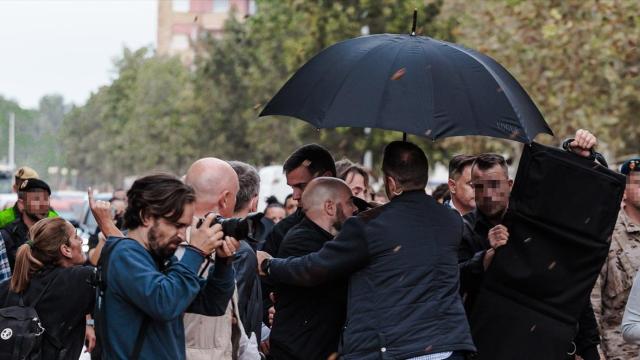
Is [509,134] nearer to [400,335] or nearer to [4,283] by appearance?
[400,335]

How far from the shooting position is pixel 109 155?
277 ft

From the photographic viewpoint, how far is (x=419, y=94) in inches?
235

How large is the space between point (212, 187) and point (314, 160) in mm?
1682

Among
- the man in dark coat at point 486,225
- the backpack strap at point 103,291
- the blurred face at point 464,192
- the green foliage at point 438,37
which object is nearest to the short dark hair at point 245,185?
the man in dark coat at point 486,225

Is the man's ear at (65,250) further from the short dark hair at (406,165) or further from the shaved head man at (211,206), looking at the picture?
the short dark hair at (406,165)

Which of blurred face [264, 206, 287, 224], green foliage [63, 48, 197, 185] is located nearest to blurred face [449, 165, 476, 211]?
blurred face [264, 206, 287, 224]

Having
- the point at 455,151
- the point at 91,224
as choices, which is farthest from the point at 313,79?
the point at 455,151

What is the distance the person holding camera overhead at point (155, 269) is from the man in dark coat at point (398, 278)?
32.5 inches

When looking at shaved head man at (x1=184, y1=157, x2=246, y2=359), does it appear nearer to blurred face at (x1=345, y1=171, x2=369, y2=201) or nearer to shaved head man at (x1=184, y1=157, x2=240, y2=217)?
shaved head man at (x1=184, y1=157, x2=240, y2=217)

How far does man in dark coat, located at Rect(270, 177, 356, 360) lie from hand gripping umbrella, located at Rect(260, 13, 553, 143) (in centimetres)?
42

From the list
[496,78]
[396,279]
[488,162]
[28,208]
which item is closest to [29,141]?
[28,208]

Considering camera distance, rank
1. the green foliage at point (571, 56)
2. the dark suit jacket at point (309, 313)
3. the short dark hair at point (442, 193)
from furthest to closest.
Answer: the green foliage at point (571, 56) < the short dark hair at point (442, 193) < the dark suit jacket at point (309, 313)

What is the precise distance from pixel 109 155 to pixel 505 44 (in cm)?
6123

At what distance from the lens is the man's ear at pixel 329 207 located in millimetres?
6195
